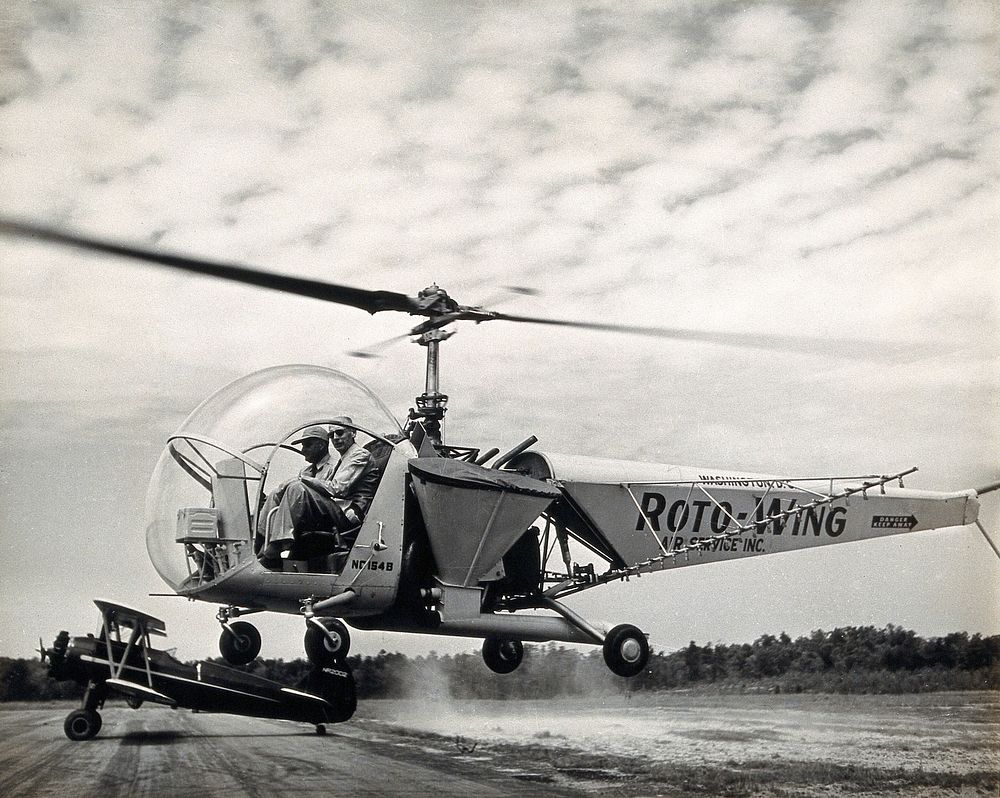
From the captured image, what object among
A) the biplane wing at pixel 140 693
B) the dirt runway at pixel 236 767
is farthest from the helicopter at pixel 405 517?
the biplane wing at pixel 140 693

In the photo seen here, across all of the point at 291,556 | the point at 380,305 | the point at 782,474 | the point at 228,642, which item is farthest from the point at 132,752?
the point at 782,474

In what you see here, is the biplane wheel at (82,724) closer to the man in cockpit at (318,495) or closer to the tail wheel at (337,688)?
the tail wheel at (337,688)

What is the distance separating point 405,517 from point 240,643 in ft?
6.37

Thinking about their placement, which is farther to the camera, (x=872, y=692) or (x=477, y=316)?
(x=872, y=692)

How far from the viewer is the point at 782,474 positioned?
10336 millimetres

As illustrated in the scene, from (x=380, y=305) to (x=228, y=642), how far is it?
3.30 m

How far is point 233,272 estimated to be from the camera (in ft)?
22.5

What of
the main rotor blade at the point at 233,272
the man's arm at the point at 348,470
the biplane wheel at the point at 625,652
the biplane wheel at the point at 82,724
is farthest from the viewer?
the biplane wheel at the point at 82,724

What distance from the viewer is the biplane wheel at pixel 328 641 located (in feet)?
25.0

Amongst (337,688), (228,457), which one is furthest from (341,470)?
(337,688)

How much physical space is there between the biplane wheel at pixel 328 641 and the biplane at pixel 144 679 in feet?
12.6

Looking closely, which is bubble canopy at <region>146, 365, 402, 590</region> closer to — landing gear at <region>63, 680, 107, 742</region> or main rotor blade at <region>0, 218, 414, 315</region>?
main rotor blade at <region>0, 218, 414, 315</region>

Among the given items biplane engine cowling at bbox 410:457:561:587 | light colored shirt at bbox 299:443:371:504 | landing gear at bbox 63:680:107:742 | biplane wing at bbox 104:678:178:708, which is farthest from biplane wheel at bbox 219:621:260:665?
landing gear at bbox 63:680:107:742

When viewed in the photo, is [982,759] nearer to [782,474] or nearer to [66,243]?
[782,474]
